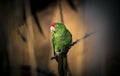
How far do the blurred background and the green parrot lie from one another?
1.0 inches

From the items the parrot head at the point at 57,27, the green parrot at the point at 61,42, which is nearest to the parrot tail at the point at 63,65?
the green parrot at the point at 61,42

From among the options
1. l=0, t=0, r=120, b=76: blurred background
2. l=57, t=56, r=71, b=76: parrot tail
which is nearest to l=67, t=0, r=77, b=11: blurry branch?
l=0, t=0, r=120, b=76: blurred background

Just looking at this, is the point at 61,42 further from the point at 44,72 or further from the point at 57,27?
the point at 44,72

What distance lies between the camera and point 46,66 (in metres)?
1.08

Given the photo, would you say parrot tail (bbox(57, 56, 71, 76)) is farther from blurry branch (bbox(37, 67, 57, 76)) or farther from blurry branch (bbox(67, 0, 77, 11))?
blurry branch (bbox(67, 0, 77, 11))

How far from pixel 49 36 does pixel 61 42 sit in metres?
0.09

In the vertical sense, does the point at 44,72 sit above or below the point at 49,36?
below

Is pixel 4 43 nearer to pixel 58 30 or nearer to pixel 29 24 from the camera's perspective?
pixel 29 24

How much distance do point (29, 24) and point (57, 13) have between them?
15 centimetres

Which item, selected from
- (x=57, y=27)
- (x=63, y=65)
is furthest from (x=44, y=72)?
(x=57, y=27)

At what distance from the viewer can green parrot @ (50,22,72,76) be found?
1.01 meters

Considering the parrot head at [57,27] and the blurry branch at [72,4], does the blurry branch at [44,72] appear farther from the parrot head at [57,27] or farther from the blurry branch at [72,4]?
the blurry branch at [72,4]

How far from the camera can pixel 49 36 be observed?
108cm

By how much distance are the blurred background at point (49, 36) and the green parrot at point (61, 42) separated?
3 cm
